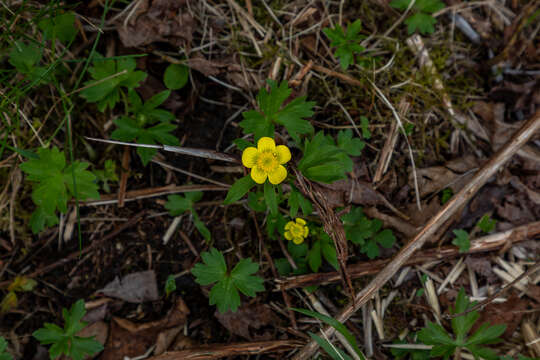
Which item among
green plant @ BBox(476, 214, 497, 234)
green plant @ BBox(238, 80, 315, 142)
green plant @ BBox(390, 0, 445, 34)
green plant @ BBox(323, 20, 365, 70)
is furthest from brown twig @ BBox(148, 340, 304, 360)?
green plant @ BBox(390, 0, 445, 34)

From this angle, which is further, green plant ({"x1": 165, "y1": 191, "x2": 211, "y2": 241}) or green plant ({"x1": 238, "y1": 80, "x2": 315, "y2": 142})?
green plant ({"x1": 165, "y1": 191, "x2": 211, "y2": 241})


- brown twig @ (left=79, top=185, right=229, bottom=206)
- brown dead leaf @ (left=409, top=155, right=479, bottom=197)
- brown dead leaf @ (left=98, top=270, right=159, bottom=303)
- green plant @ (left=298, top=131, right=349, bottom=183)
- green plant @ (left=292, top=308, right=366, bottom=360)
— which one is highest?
green plant @ (left=298, top=131, right=349, bottom=183)

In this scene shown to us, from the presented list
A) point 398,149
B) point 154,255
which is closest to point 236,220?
point 154,255

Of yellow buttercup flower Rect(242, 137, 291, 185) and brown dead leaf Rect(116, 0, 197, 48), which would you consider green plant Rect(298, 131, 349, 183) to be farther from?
brown dead leaf Rect(116, 0, 197, 48)

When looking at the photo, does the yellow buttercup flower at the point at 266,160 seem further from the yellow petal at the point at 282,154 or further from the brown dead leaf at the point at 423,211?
the brown dead leaf at the point at 423,211

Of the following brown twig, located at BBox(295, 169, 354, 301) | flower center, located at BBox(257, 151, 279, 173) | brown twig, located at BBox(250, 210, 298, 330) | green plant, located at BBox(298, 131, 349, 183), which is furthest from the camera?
brown twig, located at BBox(250, 210, 298, 330)

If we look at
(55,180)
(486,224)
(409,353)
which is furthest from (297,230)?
(55,180)

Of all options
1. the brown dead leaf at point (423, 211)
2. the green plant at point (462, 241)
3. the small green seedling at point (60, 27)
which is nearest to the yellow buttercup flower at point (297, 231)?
the brown dead leaf at point (423, 211)

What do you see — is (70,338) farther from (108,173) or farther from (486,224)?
(486,224)
